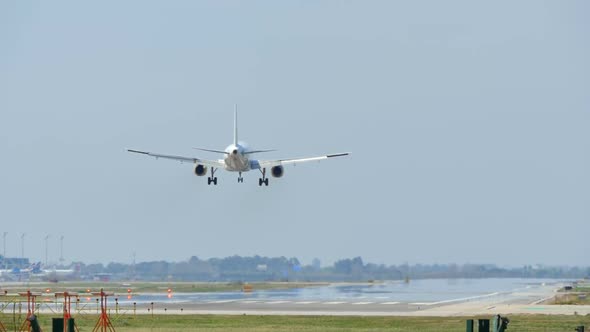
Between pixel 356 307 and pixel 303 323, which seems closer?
pixel 303 323

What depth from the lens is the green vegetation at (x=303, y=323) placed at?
68938 millimetres

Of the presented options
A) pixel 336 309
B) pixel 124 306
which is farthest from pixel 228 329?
pixel 124 306

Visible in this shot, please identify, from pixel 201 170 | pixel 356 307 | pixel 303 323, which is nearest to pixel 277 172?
pixel 201 170

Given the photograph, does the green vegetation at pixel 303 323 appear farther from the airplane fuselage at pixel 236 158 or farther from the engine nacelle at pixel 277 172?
the engine nacelle at pixel 277 172

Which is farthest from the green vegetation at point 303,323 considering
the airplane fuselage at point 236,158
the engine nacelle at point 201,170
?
the engine nacelle at point 201,170

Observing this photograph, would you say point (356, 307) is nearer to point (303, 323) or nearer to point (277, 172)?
point (277, 172)

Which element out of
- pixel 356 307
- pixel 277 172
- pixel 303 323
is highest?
pixel 277 172

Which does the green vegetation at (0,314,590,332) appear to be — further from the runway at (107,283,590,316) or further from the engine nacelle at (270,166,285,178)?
the engine nacelle at (270,166,285,178)

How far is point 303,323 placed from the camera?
74.2m

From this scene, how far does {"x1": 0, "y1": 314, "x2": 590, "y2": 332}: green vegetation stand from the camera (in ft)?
226

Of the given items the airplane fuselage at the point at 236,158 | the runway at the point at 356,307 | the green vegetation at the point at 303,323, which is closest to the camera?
the green vegetation at the point at 303,323

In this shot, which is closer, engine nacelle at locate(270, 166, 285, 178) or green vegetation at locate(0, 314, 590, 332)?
green vegetation at locate(0, 314, 590, 332)

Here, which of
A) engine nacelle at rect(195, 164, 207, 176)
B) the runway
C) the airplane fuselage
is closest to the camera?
the runway

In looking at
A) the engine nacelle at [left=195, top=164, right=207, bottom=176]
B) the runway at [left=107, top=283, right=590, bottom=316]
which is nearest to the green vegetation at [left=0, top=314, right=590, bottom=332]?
the runway at [left=107, top=283, right=590, bottom=316]
